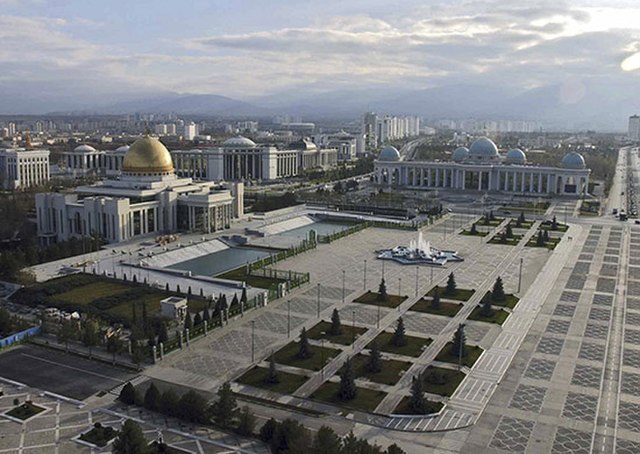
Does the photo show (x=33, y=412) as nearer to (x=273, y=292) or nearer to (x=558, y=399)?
(x=273, y=292)

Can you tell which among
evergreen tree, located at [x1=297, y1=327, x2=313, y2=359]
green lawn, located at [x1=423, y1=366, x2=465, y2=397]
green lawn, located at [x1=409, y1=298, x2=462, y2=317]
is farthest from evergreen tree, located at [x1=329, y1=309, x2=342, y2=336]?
green lawn, located at [x1=409, y1=298, x2=462, y2=317]

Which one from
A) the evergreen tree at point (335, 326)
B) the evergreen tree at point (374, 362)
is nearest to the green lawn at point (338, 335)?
the evergreen tree at point (335, 326)

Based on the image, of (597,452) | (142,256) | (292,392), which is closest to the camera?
(597,452)

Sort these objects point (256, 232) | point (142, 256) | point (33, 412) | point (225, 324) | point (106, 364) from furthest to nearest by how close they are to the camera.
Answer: point (256, 232) < point (142, 256) < point (225, 324) < point (106, 364) < point (33, 412)

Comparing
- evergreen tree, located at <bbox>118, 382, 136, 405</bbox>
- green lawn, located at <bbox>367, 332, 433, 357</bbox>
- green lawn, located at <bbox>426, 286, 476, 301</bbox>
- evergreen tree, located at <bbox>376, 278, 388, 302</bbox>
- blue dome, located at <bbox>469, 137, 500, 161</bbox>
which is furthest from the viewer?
blue dome, located at <bbox>469, 137, 500, 161</bbox>

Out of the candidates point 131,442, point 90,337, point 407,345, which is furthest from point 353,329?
point 131,442

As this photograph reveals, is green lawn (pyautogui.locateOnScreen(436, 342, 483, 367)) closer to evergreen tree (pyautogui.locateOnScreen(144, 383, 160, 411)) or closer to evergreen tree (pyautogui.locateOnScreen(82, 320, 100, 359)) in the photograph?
evergreen tree (pyautogui.locateOnScreen(144, 383, 160, 411))

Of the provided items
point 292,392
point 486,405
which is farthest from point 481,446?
point 292,392
